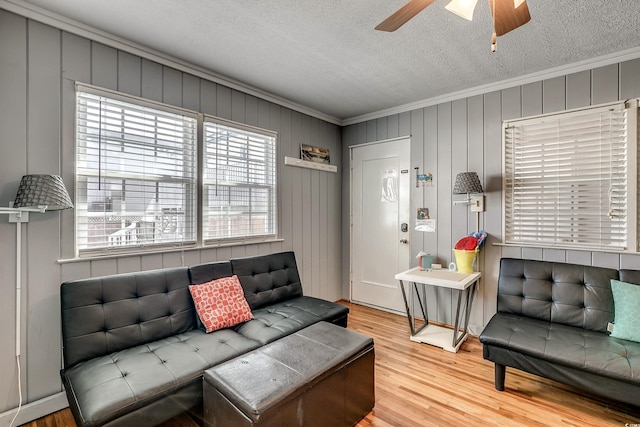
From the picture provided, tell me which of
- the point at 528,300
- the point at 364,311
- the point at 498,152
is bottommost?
the point at 364,311

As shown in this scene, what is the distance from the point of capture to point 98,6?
1899 mm

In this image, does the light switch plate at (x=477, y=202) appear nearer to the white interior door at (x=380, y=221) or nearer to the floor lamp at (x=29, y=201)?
the white interior door at (x=380, y=221)

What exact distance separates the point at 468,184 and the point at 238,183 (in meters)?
2.26

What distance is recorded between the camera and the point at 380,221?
3994 millimetres

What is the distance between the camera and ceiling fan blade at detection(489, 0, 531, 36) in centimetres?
136

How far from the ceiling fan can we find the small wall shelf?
2.15 metres

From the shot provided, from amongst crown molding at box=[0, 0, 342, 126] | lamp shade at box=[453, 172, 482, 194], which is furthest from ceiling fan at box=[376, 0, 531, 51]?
crown molding at box=[0, 0, 342, 126]

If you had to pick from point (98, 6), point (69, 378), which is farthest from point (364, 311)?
point (98, 6)

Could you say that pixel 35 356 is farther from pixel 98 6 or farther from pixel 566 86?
pixel 566 86

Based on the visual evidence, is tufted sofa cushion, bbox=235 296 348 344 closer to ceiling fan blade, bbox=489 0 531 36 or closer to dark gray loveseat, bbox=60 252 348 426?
dark gray loveseat, bbox=60 252 348 426

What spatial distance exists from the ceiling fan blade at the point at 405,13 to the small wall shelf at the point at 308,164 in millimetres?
2140

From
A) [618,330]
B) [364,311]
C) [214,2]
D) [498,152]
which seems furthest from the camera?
[364,311]

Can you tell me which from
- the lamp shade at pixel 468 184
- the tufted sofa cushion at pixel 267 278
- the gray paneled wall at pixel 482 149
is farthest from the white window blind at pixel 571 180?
the tufted sofa cushion at pixel 267 278

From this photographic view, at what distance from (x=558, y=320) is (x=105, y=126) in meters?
3.78
